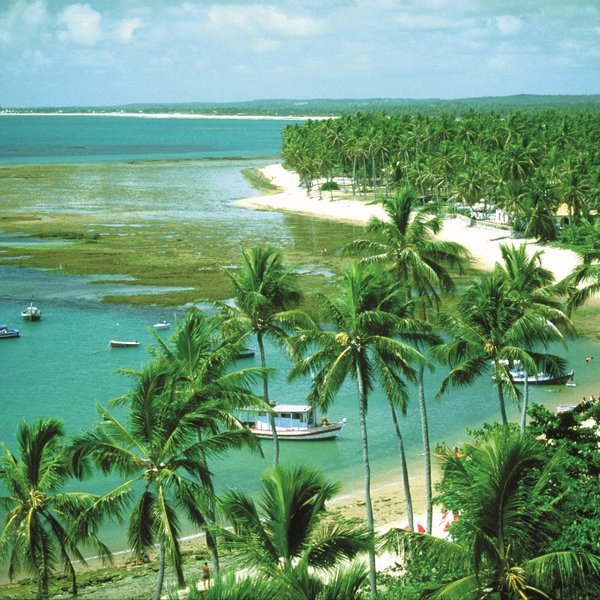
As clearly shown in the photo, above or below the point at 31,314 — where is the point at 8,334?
below

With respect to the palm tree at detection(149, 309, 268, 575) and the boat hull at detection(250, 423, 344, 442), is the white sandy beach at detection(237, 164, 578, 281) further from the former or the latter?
the palm tree at detection(149, 309, 268, 575)

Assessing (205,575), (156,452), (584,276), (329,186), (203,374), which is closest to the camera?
(156,452)

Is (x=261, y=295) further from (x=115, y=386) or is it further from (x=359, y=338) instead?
(x=115, y=386)

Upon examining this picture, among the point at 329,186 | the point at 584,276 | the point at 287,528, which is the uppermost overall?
the point at 584,276

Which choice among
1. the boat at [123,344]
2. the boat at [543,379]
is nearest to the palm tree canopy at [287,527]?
the boat at [543,379]

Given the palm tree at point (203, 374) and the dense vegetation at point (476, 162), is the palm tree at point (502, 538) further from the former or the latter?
the dense vegetation at point (476, 162)

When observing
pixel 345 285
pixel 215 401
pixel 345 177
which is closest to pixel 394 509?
pixel 345 285

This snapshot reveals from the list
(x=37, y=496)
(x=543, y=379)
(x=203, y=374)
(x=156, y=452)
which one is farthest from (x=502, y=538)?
(x=543, y=379)
